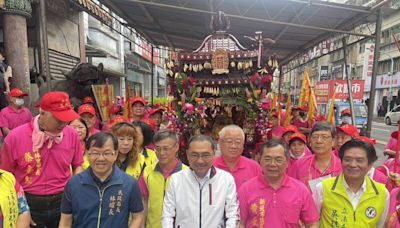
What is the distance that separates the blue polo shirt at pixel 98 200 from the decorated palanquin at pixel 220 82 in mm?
2254

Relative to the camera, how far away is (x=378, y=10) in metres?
5.14

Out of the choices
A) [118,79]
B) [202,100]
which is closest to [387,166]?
[202,100]

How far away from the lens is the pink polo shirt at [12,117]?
194 inches

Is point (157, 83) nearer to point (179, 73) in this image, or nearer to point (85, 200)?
point (179, 73)

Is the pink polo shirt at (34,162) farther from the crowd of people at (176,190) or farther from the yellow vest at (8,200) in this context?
the yellow vest at (8,200)

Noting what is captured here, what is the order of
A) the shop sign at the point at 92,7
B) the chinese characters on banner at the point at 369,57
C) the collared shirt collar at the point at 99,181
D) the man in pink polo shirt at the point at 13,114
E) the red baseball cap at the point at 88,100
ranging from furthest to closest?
the chinese characters on banner at the point at 369,57
the shop sign at the point at 92,7
the red baseball cap at the point at 88,100
the man in pink polo shirt at the point at 13,114
the collared shirt collar at the point at 99,181

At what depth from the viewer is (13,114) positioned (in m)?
5.03

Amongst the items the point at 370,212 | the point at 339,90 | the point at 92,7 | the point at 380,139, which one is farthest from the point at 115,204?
the point at 380,139

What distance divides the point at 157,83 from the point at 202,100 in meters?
27.7

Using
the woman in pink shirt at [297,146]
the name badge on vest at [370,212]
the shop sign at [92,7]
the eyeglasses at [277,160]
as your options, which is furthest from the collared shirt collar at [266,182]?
the shop sign at [92,7]

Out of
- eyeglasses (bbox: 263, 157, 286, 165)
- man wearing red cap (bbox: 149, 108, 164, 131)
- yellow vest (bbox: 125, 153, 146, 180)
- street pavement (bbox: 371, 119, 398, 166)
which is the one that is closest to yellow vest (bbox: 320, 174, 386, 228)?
eyeglasses (bbox: 263, 157, 286, 165)

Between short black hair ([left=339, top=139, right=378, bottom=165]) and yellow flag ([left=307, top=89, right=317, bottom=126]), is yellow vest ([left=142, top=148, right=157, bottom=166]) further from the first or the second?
yellow flag ([left=307, top=89, right=317, bottom=126])

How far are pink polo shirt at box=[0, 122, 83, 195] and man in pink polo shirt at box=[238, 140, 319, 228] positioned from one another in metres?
1.53

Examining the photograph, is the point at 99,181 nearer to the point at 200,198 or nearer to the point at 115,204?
the point at 115,204
